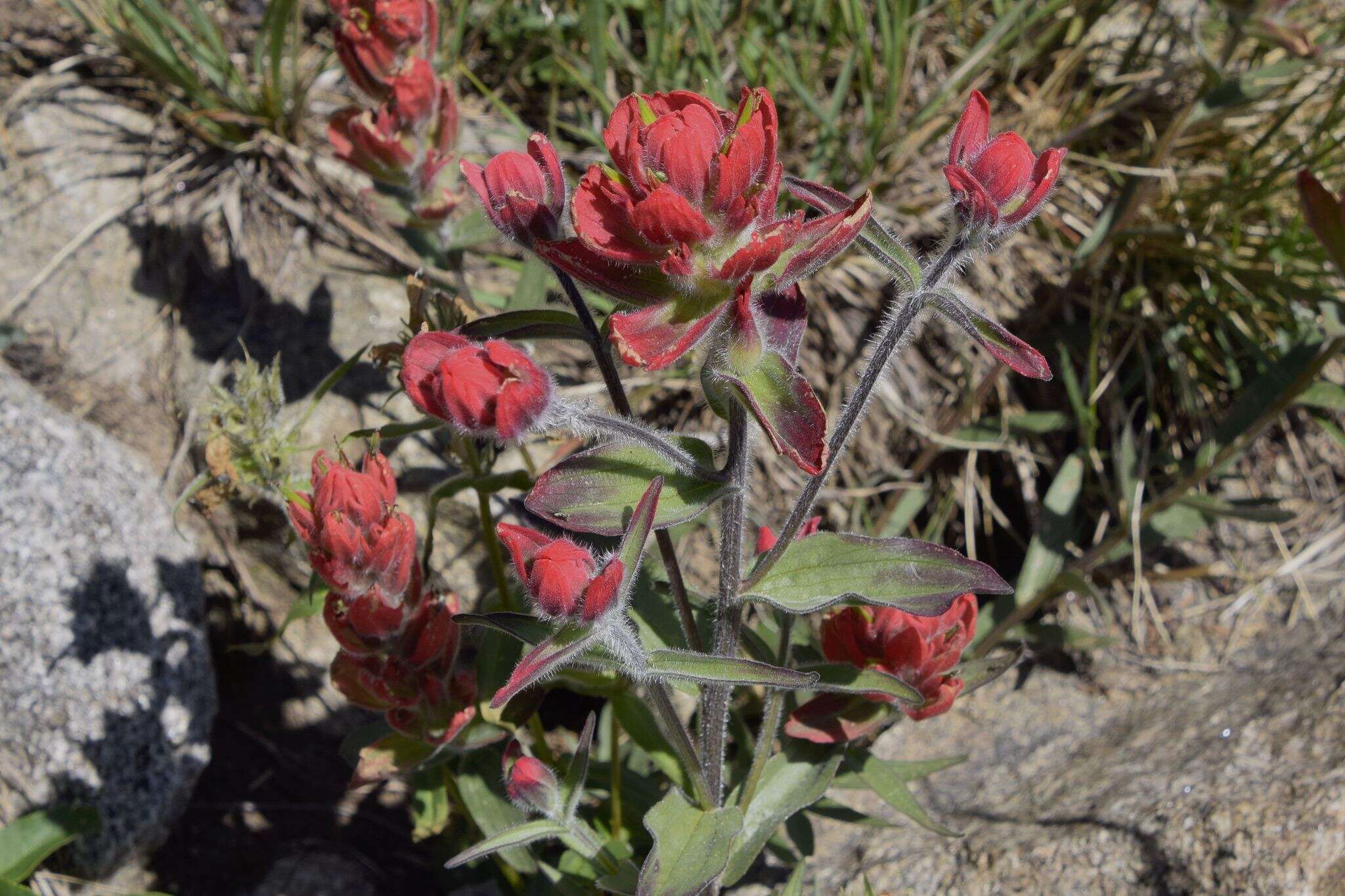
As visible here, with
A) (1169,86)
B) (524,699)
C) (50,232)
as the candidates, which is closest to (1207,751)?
(524,699)

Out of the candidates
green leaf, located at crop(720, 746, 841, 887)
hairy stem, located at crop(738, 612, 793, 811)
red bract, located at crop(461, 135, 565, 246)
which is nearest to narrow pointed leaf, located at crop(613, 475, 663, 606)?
red bract, located at crop(461, 135, 565, 246)

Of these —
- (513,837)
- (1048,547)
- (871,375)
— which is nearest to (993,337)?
(871,375)

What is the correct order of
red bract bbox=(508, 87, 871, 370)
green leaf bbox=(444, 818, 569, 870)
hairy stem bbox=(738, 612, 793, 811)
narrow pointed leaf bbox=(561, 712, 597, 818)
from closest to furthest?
red bract bbox=(508, 87, 871, 370) < green leaf bbox=(444, 818, 569, 870) < narrow pointed leaf bbox=(561, 712, 597, 818) < hairy stem bbox=(738, 612, 793, 811)

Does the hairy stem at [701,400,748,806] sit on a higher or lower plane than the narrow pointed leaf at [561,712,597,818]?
higher

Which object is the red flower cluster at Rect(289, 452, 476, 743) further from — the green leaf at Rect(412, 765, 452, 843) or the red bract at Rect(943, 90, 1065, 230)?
the red bract at Rect(943, 90, 1065, 230)

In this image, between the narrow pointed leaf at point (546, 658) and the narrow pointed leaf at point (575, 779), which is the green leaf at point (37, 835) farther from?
the narrow pointed leaf at point (546, 658)

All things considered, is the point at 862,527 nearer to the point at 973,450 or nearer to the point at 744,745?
the point at 973,450
